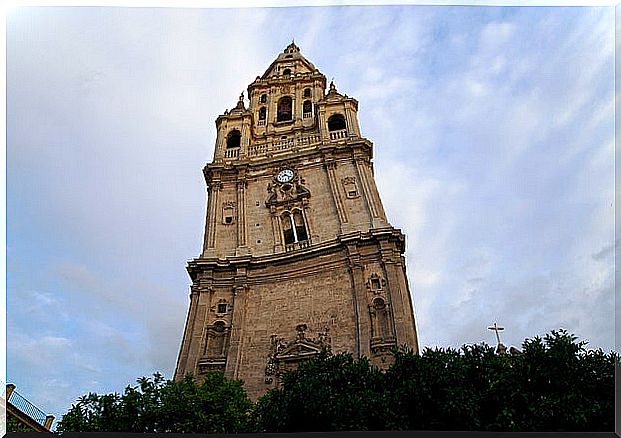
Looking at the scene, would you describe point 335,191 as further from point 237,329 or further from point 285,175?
point 237,329

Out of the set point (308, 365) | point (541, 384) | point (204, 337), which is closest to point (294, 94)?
point (204, 337)

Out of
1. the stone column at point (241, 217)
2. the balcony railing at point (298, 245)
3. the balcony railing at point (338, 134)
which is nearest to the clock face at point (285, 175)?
the stone column at point (241, 217)

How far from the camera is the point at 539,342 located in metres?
17.4

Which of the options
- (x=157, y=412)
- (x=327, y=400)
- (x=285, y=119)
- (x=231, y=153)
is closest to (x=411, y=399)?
(x=327, y=400)

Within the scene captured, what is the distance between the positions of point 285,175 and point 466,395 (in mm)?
20569

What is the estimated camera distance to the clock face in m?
35.0

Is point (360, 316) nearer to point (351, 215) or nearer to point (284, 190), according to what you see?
point (351, 215)

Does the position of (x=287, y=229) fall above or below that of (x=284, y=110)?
below

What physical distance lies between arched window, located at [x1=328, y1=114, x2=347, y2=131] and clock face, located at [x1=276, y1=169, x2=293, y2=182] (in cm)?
522

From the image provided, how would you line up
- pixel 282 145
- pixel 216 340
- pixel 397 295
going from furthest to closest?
1. pixel 282 145
2. pixel 216 340
3. pixel 397 295

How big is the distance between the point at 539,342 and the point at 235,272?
54.3ft

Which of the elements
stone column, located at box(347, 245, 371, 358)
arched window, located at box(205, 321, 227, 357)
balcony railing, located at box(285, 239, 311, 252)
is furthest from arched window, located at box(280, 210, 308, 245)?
arched window, located at box(205, 321, 227, 357)

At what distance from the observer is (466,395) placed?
55.3 feet

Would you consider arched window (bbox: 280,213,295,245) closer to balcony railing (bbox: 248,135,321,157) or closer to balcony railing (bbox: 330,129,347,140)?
balcony railing (bbox: 248,135,321,157)
